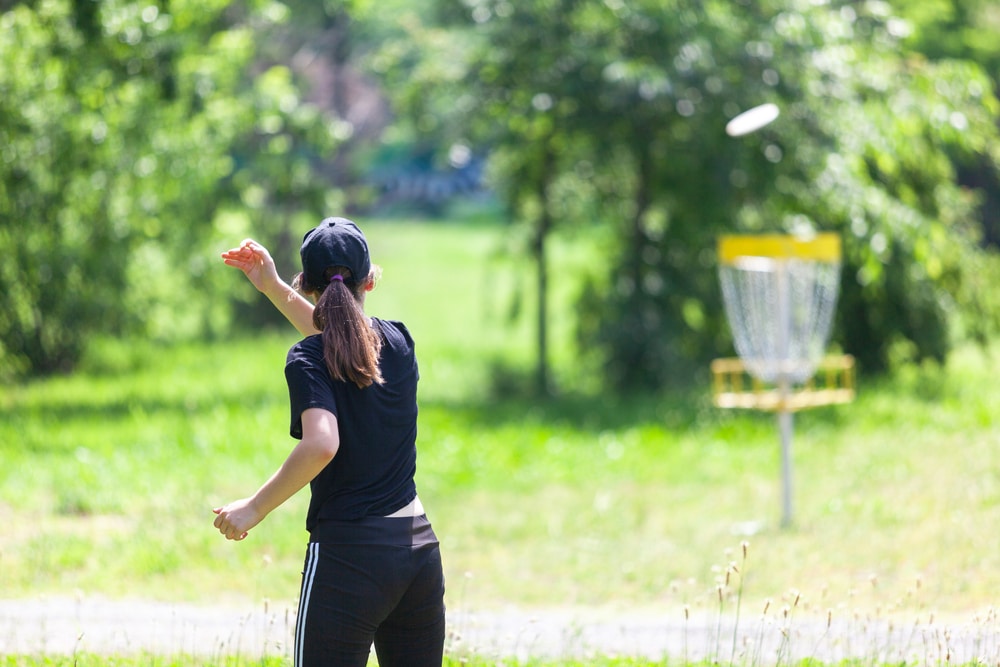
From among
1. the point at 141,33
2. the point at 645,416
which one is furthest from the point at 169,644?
the point at 141,33

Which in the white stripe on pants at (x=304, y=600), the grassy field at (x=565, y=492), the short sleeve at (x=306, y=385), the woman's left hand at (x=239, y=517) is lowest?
the grassy field at (x=565, y=492)

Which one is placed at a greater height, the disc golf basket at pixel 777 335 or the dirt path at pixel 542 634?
the disc golf basket at pixel 777 335

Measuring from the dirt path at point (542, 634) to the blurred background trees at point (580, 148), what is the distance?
7.25m

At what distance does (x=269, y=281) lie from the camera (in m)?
4.11

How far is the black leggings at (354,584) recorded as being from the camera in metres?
3.63

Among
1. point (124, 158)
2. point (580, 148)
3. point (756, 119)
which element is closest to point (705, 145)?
point (580, 148)

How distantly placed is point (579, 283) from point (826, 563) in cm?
853

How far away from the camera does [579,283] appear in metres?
16.3

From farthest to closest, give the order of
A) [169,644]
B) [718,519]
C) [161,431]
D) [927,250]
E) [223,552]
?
[927,250] → [161,431] → [718,519] → [223,552] → [169,644]

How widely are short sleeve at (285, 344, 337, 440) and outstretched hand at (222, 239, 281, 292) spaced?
57 centimetres

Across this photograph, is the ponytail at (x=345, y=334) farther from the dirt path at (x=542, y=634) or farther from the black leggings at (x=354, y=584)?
the dirt path at (x=542, y=634)

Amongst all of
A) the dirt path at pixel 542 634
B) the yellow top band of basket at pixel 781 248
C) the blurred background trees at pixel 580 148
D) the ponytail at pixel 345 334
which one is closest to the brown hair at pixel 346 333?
the ponytail at pixel 345 334

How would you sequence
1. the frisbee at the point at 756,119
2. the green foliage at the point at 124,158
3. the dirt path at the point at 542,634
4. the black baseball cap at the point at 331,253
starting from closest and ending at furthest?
the black baseball cap at the point at 331,253 → the dirt path at the point at 542,634 → the frisbee at the point at 756,119 → the green foliage at the point at 124,158

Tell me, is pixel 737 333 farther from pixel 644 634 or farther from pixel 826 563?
pixel 644 634
